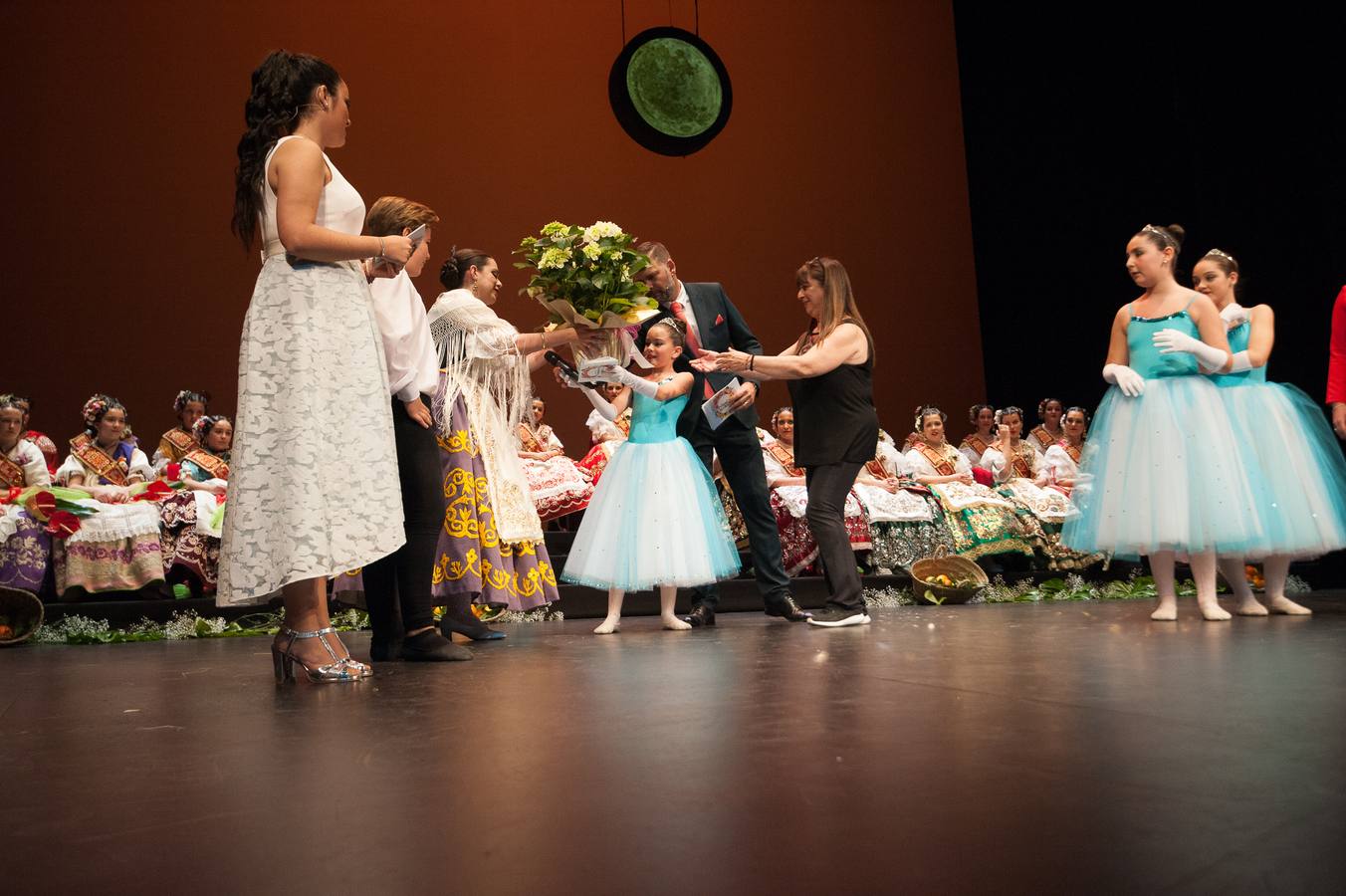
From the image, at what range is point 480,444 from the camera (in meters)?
3.63

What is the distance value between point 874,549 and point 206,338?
15.5 ft

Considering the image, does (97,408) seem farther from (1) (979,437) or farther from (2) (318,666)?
(1) (979,437)

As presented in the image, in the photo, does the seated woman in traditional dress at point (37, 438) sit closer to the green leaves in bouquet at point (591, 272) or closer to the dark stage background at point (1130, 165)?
the green leaves in bouquet at point (591, 272)

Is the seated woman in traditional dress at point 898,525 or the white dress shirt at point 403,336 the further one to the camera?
the seated woman in traditional dress at point 898,525

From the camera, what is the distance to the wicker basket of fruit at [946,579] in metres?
5.93

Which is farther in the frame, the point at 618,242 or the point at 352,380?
the point at 618,242

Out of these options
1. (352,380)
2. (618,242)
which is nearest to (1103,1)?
(618,242)

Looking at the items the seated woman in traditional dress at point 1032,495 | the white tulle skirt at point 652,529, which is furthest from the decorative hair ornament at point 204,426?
the seated woman in traditional dress at point 1032,495

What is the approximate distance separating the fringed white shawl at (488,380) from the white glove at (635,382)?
1.12 ft

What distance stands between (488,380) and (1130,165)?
250 inches

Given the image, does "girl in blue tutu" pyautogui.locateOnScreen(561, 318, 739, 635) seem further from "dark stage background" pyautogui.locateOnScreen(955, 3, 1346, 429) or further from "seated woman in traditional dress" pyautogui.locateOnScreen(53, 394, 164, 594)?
"dark stage background" pyautogui.locateOnScreen(955, 3, 1346, 429)

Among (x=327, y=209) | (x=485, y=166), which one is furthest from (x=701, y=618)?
(x=485, y=166)

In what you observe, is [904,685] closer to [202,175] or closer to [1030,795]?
[1030,795]

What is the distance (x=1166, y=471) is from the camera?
3.63 meters
